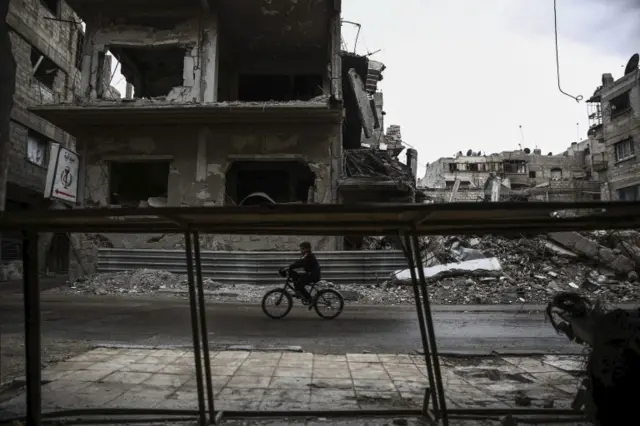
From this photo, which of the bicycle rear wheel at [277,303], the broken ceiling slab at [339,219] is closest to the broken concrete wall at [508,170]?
the bicycle rear wheel at [277,303]

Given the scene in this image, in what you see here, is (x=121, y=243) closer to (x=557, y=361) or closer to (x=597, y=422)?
(x=557, y=361)

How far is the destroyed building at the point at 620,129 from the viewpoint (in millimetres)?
31641

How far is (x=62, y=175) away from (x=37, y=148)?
832cm

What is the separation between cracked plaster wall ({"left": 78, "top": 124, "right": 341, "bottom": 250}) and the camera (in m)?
15.8

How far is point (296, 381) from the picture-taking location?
186 inches

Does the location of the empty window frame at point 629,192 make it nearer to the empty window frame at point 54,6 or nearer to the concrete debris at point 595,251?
the concrete debris at point 595,251

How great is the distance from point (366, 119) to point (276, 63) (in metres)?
4.43

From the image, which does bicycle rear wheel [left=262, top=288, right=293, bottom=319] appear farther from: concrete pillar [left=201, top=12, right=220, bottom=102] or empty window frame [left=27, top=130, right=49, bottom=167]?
empty window frame [left=27, top=130, right=49, bottom=167]

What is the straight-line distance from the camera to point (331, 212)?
2459 mm

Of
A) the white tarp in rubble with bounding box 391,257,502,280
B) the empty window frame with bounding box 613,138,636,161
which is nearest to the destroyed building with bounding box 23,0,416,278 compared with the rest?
the white tarp in rubble with bounding box 391,257,502,280

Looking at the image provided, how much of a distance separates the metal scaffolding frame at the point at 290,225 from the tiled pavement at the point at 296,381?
335 mm

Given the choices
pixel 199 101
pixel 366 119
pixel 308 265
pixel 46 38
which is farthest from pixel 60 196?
pixel 366 119

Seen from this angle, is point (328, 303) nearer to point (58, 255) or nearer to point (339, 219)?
point (339, 219)

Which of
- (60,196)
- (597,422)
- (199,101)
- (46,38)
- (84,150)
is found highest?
(46,38)
